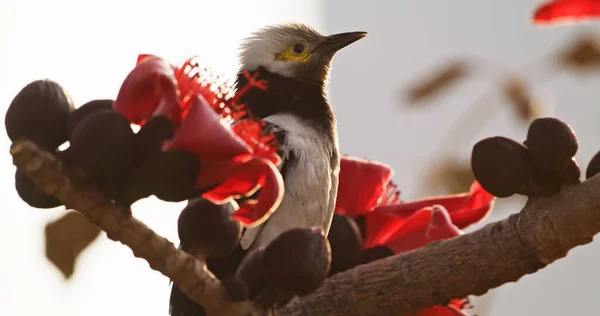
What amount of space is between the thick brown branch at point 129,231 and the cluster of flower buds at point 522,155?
0.31 meters

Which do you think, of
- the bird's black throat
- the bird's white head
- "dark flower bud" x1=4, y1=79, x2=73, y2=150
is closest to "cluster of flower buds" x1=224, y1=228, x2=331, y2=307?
"dark flower bud" x1=4, y1=79, x2=73, y2=150

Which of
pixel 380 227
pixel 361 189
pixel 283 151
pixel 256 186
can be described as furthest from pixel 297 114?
pixel 256 186

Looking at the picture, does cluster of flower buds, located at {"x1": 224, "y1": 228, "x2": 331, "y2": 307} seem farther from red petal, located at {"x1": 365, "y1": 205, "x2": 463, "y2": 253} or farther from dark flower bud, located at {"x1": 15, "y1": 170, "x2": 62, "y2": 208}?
red petal, located at {"x1": 365, "y1": 205, "x2": 463, "y2": 253}

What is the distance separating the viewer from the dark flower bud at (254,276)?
0.87m

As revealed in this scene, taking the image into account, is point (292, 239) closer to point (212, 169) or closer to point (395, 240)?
point (212, 169)

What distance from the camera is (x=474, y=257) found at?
1.12 meters

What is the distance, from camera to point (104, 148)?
792 millimetres

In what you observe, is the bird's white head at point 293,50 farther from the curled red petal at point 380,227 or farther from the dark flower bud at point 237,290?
the dark flower bud at point 237,290

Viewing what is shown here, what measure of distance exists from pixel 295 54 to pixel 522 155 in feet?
5.08

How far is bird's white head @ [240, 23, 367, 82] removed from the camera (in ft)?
8.05

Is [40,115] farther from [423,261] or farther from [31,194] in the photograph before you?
[423,261]

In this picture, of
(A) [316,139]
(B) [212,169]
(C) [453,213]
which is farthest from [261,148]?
(A) [316,139]

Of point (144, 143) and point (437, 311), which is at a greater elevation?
point (144, 143)

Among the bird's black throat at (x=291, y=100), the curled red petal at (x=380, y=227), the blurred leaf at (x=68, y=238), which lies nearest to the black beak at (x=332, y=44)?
the bird's black throat at (x=291, y=100)
